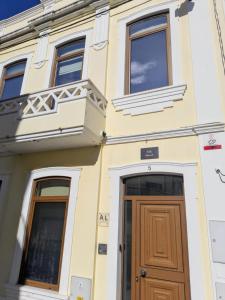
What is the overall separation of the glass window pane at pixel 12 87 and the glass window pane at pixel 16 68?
0.25 metres

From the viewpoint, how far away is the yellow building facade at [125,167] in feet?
13.5

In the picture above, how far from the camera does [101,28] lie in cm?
651

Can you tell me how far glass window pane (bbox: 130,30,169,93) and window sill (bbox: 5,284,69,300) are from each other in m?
4.50

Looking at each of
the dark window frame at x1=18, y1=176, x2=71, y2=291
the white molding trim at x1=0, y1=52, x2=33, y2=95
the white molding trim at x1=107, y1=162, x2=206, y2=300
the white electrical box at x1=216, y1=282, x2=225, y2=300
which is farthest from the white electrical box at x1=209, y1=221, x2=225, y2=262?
the white molding trim at x1=0, y1=52, x2=33, y2=95

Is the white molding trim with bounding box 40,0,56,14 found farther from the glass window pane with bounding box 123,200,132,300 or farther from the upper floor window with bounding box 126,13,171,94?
the glass window pane with bounding box 123,200,132,300

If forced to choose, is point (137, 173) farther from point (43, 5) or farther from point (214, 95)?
point (43, 5)

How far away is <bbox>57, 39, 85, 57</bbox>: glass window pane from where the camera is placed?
22.9 feet

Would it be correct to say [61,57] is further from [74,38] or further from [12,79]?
[12,79]

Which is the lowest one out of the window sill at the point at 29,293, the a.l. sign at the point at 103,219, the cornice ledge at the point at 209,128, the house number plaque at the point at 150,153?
the window sill at the point at 29,293

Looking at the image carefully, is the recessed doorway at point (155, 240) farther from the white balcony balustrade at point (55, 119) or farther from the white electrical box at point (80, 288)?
the white balcony balustrade at point (55, 119)

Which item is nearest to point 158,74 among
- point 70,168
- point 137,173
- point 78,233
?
point 137,173

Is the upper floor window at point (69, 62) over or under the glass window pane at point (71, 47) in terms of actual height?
under

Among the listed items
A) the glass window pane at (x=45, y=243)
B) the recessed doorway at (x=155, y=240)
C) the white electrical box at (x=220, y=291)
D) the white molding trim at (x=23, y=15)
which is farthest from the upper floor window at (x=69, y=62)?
the white electrical box at (x=220, y=291)

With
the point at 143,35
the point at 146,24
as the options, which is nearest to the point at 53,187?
the point at 143,35
